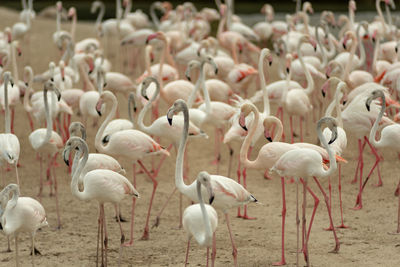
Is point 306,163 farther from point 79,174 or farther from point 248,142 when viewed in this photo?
point 79,174

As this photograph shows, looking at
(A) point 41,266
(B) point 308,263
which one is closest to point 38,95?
(A) point 41,266

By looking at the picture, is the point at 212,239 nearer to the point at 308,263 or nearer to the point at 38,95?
the point at 308,263

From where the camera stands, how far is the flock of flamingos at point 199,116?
5.78 meters

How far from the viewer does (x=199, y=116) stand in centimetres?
811

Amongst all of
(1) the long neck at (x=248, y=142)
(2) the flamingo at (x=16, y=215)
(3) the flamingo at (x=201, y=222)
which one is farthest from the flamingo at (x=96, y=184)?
(1) the long neck at (x=248, y=142)

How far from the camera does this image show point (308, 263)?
5832 millimetres

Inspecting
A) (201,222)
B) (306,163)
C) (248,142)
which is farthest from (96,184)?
(306,163)

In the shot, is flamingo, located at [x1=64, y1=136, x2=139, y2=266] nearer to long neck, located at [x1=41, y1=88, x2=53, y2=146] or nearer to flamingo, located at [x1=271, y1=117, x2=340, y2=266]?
flamingo, located at [x1=271, y1=117, x2=340, y2=266]

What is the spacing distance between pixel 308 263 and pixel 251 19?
13918 mm

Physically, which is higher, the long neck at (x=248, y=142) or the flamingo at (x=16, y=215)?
the long neck at (x=248, y=142)

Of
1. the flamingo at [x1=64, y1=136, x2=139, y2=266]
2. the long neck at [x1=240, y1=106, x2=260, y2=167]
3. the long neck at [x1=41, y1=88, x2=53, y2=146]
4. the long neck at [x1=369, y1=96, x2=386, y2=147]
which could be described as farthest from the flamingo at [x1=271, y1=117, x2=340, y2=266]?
the long neck at [x1=41, y1=88, x2=53, y2=146]

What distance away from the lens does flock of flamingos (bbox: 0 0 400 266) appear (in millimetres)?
5781

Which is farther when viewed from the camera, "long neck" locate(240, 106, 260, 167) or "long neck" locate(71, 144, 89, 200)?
"long neck" locate(240, 106, 260, 167)

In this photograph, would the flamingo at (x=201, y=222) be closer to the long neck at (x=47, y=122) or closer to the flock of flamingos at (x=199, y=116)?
the flock of flamingos at (x=199, y=116)
